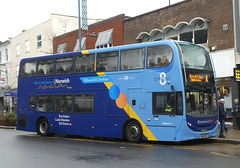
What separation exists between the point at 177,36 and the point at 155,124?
10.7 metres

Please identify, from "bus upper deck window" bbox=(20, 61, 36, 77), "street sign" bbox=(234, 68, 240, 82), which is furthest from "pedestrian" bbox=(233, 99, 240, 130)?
"bus upper deck window" bbox=(20, 61, 36, 77)

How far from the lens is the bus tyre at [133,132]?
533 inches

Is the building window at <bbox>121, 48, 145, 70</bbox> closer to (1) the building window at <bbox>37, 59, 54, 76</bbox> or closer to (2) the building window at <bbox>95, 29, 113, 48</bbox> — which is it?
(1) the building window at <bbox>37, 59, 54, 76</bbox>

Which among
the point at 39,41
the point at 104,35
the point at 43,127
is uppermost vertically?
the point at 39,41

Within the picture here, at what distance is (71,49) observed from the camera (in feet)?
111

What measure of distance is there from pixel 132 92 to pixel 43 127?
6286 millimetres

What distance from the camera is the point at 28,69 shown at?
59.3 ft

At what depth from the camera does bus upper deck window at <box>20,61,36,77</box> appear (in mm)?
17781

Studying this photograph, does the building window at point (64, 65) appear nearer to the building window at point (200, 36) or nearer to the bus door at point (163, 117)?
the bus door at point (163, 117)

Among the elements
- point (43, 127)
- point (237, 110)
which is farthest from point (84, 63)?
point (237, 110)

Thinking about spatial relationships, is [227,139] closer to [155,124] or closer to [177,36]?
[155,124]

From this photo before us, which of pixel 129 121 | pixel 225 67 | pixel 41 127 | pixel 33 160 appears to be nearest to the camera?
pixel 33 160

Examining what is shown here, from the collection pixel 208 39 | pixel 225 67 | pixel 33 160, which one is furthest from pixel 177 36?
pixel 33 160

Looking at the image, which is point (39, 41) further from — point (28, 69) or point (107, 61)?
point (107, 61)
